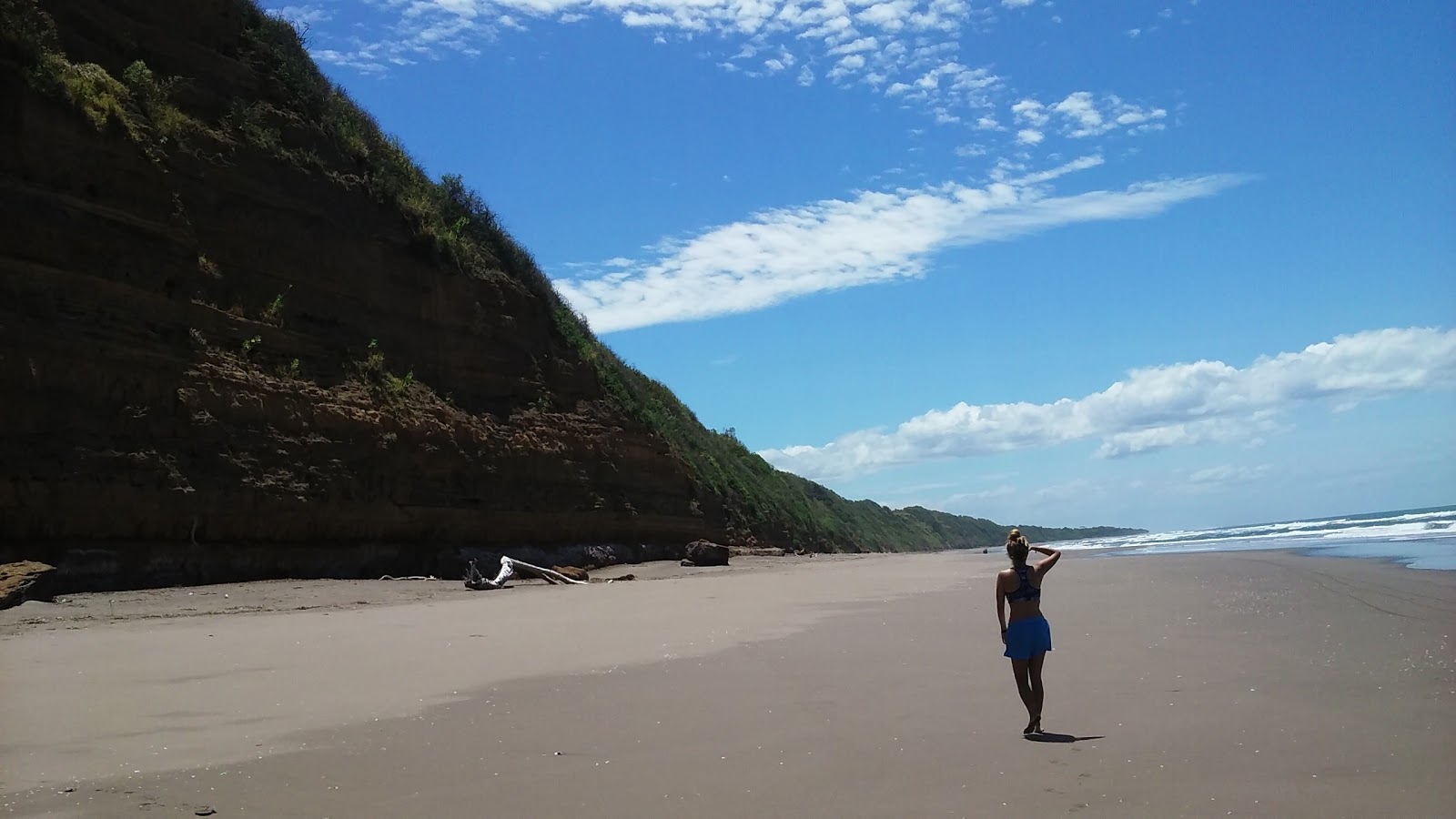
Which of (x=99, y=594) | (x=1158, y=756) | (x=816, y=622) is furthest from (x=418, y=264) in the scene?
(x=1158, y=756)

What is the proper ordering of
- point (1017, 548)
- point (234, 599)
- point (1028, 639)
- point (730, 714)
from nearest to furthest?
point (1028, 639) → point (730, 714) → point (1017, 548) → point (234, 599)

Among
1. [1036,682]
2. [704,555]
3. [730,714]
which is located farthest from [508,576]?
[1036,682]

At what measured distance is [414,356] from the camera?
67.9ft

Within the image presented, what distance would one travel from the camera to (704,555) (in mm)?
25672

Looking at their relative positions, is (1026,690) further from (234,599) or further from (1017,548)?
(234,599)

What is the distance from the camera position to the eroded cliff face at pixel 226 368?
43.4 feet

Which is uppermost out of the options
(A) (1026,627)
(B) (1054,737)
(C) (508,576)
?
(A) (1026,627)

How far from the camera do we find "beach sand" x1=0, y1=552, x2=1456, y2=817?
436 cm

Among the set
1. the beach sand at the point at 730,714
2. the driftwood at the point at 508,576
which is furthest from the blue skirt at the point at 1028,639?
the driftwood at the point at 508,576

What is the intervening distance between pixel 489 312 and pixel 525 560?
20.7 feet

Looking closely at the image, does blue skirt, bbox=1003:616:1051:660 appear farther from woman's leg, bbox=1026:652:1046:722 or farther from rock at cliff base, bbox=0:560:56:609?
rock at cliff base, bbox=0:560:56:609

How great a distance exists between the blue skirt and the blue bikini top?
0.52 ft

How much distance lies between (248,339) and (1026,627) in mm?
14980

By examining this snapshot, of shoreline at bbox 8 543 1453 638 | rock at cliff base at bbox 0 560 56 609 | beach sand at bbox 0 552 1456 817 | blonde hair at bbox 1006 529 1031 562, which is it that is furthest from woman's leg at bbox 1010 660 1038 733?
rock at cliff base at bbox 0 560 56 609
